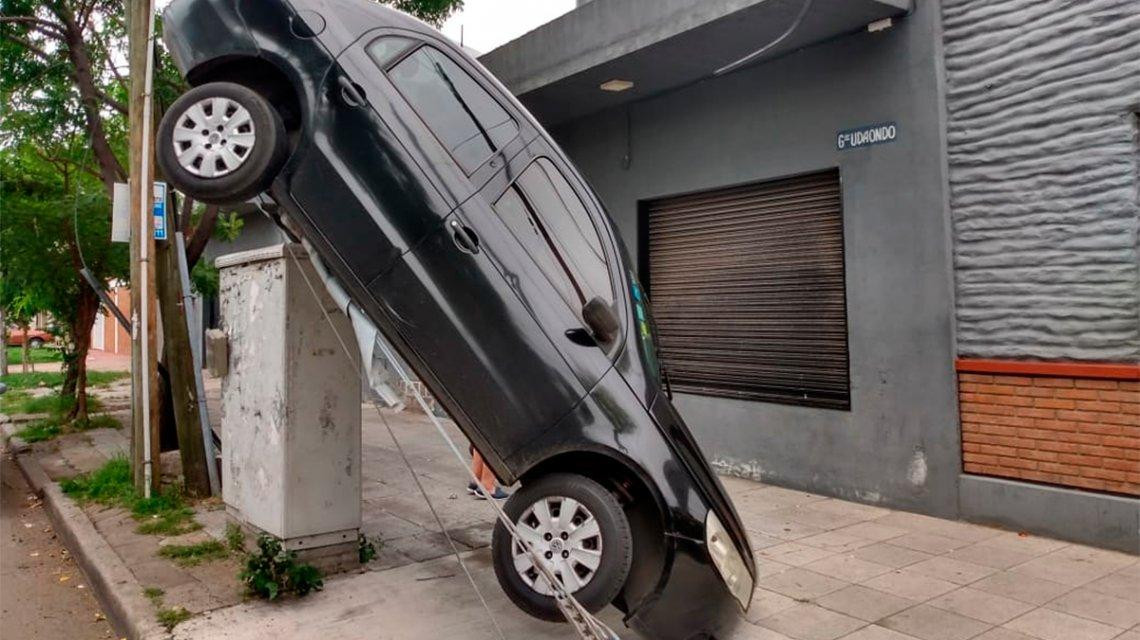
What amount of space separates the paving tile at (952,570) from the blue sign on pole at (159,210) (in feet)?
21.5

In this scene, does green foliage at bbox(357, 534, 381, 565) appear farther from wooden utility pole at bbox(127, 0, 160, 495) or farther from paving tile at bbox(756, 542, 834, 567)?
wooden utility pole at bbox(127, 0, 160, 495)

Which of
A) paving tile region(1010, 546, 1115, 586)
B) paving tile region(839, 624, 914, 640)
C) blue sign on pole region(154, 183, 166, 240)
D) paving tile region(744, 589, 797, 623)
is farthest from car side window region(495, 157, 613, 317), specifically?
blue sign on pole region(154, 183, 166, 240)

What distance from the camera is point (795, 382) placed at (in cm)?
758

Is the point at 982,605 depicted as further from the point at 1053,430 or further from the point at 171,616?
the point at 171,616

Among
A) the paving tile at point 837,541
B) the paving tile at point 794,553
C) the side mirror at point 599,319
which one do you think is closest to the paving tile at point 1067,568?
the paving tile at point 837,541

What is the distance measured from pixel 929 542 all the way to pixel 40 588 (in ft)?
20.4

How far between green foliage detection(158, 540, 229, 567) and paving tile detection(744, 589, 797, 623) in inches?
139

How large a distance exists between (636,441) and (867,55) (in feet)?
15.8

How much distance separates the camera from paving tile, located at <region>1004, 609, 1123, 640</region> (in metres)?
4.10

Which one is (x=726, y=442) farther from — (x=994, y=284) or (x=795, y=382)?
(x=994, y=284)

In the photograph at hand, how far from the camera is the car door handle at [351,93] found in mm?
3998

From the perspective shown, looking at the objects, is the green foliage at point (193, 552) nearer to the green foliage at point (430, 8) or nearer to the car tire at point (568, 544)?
the car tire at point (568, 544)

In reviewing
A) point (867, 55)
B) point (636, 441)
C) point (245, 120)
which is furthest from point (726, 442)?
point (245, 120)

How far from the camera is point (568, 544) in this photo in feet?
12.0
